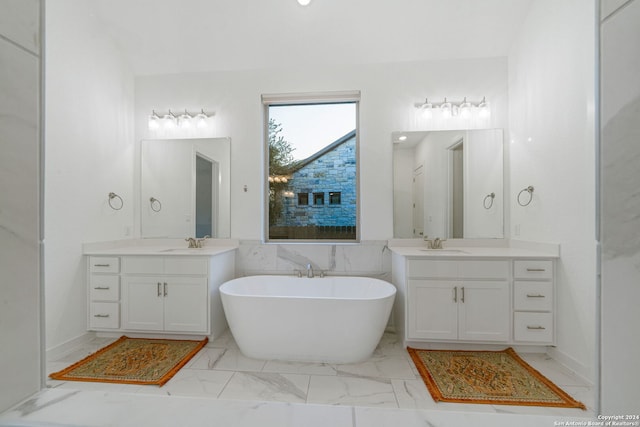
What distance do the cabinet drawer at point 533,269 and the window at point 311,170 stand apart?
1.53 metres

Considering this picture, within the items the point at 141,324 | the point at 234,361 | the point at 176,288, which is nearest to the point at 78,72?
the point at 176,288

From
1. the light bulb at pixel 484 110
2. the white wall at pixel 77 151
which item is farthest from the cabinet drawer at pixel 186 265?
the light bulb at pixel 484 110

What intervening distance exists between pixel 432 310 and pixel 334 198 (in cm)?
156

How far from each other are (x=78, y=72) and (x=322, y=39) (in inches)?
91.8

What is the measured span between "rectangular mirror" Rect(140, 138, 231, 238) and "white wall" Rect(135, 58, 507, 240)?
0.25 metres

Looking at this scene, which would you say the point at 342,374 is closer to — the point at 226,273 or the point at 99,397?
the point at 226,273

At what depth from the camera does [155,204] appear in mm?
3293

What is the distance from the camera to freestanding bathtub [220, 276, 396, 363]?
2193mm

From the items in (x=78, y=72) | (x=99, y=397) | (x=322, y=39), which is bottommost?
(x=99, y=397)

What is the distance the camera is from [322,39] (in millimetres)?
2918

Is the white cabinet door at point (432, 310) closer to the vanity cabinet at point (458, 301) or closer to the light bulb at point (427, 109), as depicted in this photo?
the vanity cabinet at point (458, 301)

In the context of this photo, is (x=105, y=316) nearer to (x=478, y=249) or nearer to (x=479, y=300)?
(x=479, y=300)

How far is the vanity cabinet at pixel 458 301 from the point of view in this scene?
7.85ft

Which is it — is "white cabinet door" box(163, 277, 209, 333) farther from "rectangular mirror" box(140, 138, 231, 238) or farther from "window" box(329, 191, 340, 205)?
"window" box(329, 191, 340, 205)
